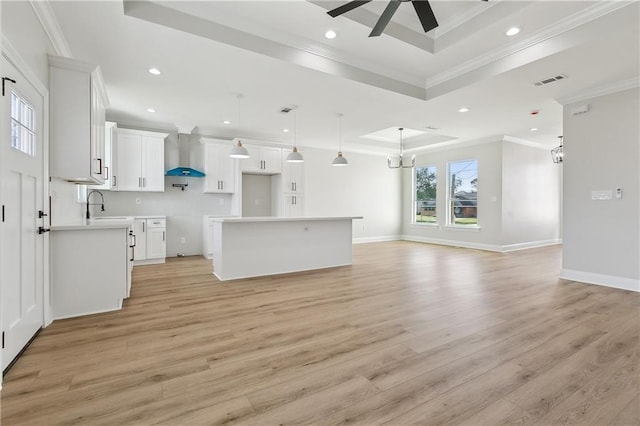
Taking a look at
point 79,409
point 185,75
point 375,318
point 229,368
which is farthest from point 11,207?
point 375,318

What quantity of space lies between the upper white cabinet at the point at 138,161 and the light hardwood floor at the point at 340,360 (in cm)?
289

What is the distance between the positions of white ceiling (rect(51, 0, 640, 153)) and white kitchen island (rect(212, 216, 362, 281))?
1973 millimetres

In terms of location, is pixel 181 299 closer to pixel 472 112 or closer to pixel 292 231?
pixel 292 231

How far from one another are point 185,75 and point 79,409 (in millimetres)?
3672

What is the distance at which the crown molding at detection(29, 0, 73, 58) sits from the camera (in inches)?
101

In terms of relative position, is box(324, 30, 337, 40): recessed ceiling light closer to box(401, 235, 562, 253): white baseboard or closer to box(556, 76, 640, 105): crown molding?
box(556, 76, 640, 105): crown molding

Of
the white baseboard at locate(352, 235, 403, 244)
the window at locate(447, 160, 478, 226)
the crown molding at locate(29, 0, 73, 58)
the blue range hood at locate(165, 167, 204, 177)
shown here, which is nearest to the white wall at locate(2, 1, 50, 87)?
the crown molding at locate(29, 0, 73, 58)

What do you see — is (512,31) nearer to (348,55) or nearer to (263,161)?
(348,55)

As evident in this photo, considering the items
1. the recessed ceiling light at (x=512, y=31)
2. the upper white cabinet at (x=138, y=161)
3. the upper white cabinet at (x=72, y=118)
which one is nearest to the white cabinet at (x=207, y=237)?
the upper white cabinet at (x=138, y=161)

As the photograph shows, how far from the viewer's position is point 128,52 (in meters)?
3.38

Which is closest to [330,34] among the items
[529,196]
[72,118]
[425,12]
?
[425,12]

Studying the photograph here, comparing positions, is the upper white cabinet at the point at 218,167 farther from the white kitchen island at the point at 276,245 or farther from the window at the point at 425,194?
the window at the point at 425,194

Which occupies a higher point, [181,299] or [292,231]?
[292,231]

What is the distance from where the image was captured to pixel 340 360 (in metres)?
2.17
